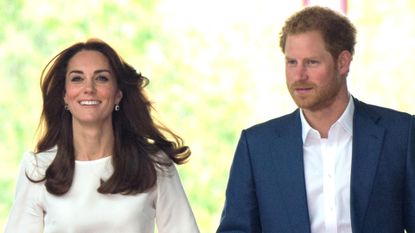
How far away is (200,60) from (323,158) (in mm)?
A: 3203

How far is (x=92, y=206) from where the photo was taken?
4.23 meters

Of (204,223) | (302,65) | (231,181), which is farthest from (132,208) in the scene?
(204,223)

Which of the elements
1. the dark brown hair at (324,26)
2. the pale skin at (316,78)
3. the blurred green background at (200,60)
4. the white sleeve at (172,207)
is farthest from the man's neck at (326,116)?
the blurred green background at (200,60)

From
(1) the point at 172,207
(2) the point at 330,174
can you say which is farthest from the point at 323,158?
(1) the point at 172,207

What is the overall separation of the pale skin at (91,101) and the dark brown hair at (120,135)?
0.03m

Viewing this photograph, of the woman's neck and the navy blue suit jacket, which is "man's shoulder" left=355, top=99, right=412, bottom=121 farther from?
the woman's neck

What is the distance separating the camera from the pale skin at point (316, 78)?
3.89 meters

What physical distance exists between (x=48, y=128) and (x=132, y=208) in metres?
0.41

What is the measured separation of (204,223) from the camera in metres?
7.14

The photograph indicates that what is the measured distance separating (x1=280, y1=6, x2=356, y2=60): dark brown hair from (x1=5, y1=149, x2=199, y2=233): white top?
67 cm


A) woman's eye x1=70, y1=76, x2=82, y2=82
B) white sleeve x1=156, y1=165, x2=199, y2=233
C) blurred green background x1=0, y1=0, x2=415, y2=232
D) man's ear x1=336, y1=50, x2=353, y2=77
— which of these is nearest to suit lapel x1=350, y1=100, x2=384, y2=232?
man's ear x1=336, y1=50, x2=353, y2=77

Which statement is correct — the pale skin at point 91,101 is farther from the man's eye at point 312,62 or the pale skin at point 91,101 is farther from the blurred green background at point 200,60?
the blurred green background at point 200,60

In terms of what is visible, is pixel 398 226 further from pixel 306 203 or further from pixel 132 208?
pixel 132 208

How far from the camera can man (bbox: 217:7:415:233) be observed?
394cm
